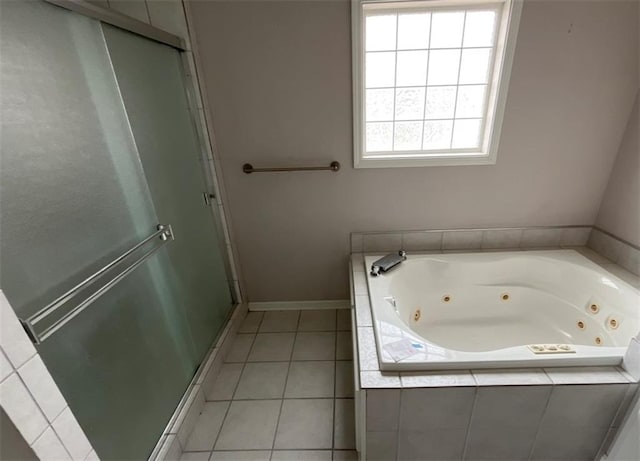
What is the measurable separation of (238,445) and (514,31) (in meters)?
2.38

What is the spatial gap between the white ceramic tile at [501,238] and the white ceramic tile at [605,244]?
43cm

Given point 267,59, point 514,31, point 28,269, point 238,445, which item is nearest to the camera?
point 28,269

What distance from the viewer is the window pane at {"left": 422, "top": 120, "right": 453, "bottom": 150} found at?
176 cm

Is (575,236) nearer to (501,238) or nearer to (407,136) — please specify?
(501,238)

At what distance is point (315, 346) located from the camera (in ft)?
6.09

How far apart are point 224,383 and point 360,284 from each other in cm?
94

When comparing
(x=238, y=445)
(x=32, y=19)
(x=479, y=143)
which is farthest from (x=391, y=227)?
(x=32, y=19)

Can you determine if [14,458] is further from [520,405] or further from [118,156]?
[520,405]

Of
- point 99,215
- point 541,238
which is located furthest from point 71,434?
point 541,238

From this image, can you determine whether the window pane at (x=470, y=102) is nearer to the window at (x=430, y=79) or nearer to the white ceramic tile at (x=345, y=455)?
the window at (x=430, y=79)

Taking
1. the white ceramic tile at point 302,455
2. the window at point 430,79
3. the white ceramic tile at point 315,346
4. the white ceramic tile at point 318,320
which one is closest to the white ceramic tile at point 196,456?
the white ceramic tile at point 302,455

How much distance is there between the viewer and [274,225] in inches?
78.0

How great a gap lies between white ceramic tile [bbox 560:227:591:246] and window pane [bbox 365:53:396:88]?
1.48 metres

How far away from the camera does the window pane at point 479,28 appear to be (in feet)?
5.00
